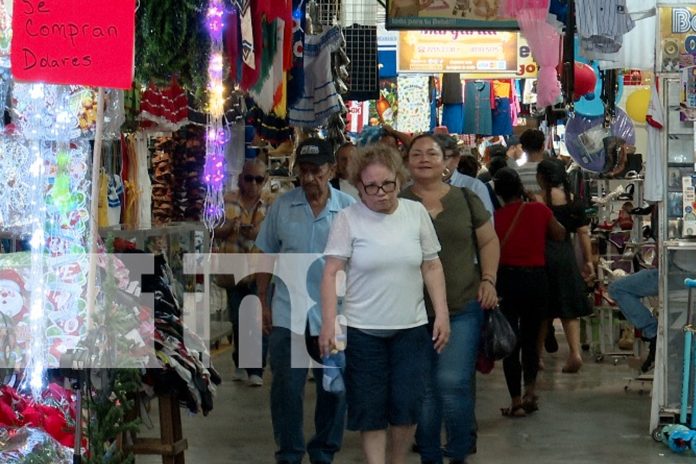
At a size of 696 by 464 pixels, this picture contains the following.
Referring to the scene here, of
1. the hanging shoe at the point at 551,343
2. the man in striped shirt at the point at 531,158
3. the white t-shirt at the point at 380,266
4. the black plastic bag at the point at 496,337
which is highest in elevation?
the man in striped shirt at the point at 531,158

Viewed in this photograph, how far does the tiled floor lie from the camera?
7988mm

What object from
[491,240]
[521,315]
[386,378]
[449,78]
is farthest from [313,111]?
[449,78]

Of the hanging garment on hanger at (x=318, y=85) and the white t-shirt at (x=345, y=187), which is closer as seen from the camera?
the hanging garment on hanger at (x=318, y=85)

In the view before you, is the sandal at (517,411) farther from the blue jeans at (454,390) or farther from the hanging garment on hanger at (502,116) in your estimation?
the hanging garment on hanger at (502,116)

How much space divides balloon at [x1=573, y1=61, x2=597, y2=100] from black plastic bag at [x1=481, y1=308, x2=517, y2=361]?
19.3 ft

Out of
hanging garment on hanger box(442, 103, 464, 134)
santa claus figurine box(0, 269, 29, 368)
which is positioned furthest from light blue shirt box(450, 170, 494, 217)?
hanging garment on hanger box(442, 103, 464, 134)

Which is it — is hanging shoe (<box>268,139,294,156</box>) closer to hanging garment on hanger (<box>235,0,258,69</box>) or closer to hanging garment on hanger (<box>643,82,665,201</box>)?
hanging garment on hanger (<box>643,82,665,201</box>)

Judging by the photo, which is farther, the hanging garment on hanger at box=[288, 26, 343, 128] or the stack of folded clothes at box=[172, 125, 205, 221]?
the stack of folded clothes at box=[172, 125, 205, 221]

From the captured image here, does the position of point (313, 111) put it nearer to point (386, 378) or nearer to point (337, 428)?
→ point (337, 428)

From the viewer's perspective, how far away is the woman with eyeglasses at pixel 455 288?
22.3 feet

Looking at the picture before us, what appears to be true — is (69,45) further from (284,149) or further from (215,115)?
(284,149)

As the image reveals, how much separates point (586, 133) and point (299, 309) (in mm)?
6978

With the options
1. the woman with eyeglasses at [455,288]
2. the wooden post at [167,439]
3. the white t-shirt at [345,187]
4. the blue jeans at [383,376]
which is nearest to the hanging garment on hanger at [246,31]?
the woman with eyeglasses at [455,288]

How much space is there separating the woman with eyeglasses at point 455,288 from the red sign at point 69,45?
84.5 inches
